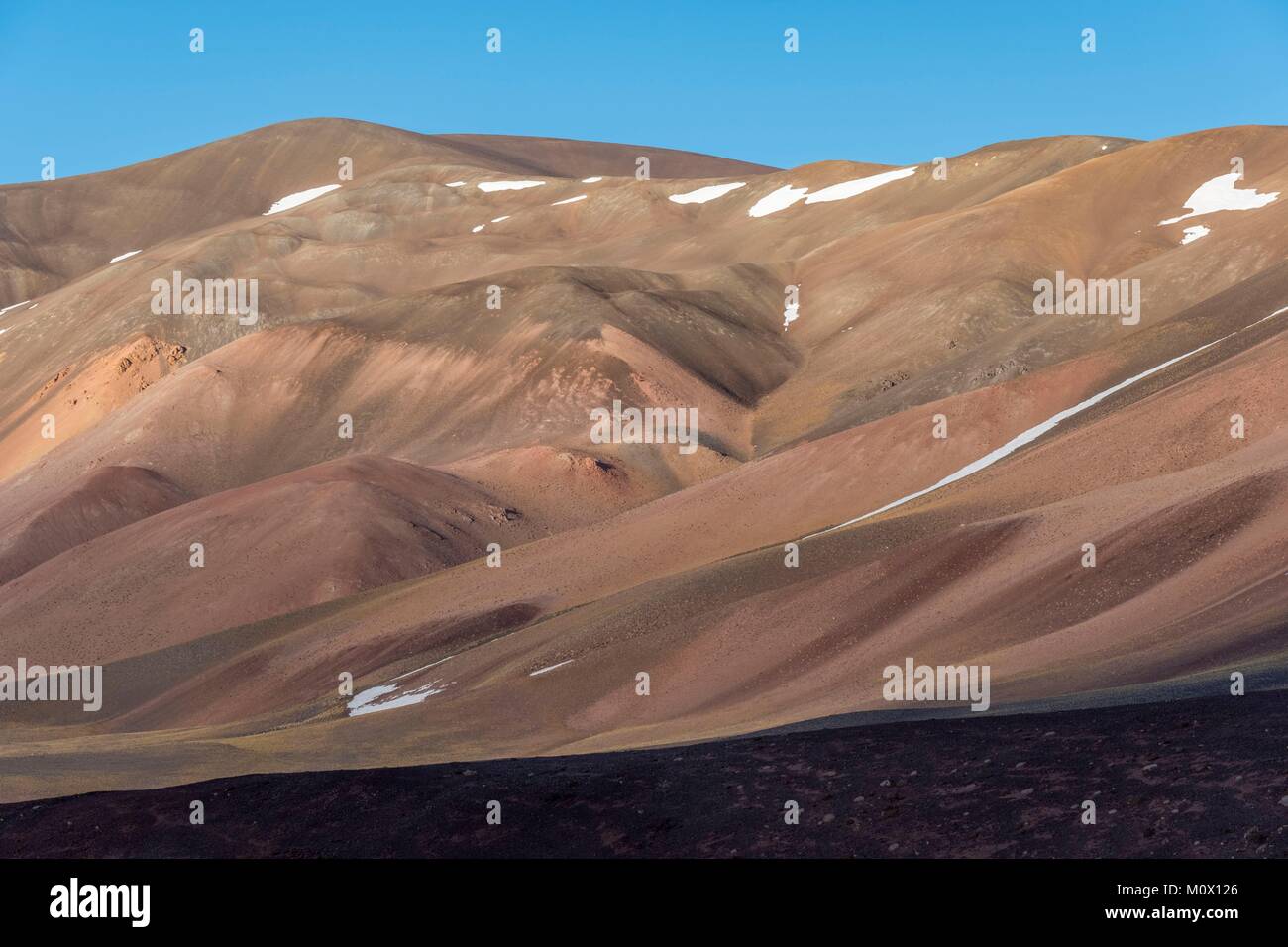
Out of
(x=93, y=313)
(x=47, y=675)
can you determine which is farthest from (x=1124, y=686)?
(x=93, y=313)

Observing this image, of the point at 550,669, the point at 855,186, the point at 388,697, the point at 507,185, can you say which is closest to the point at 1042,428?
the point at 550,669

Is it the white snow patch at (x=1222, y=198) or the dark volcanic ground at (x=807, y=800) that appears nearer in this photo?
the dark volcanic ground at (x=807, y=800)

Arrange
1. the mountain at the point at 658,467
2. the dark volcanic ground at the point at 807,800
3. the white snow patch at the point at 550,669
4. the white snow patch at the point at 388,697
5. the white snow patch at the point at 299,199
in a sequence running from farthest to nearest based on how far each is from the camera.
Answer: the white snow patch at the point at 299,199 < the white snow patch at the point at 388,697 < the white snow patch at the point at 550,669 < the mountain at the point at 658,467 < the dark volcanic ground at the point at 807,800

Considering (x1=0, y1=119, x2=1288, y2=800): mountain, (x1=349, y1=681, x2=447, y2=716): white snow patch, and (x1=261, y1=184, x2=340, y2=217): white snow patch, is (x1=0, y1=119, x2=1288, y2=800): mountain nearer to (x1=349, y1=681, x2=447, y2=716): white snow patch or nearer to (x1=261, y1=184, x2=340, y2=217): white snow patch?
(x1=349, y1=681, x2=447, y2=716): white snow patch

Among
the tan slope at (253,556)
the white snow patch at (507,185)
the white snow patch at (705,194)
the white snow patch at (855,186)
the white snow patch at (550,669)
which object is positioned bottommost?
Result: the white snow patch at (550,669)

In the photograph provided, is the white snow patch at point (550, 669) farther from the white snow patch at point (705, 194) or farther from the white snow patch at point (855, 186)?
the white snow patch at point (705, 194)

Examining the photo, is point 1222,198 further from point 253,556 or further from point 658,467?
point 253,556

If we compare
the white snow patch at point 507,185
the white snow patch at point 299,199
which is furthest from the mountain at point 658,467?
the white snow patch at point 299,199
